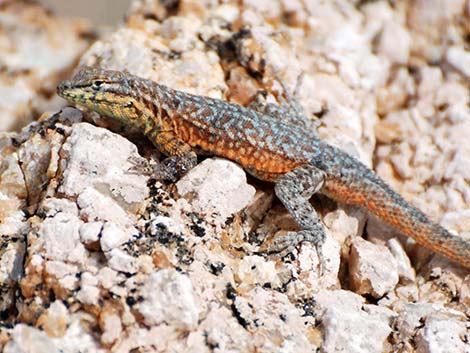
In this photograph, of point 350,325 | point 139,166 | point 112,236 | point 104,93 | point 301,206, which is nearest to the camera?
point 112,236

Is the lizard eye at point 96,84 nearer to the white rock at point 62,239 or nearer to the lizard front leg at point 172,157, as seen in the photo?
the lizard front leg at point 172,157

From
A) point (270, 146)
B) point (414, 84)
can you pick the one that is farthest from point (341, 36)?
point (270, 146)

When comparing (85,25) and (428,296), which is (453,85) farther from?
(85,25)

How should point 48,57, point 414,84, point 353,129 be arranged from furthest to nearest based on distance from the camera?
point 48,57 → point 414,84 → point 353,129

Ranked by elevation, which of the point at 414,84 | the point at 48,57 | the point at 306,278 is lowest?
the point at 48,57

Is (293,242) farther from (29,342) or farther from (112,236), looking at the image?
(29,342)

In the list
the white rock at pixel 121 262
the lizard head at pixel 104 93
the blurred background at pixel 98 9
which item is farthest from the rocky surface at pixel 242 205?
the blurred background at pixel 98 9

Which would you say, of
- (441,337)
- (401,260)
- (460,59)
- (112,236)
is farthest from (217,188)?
(460,59)

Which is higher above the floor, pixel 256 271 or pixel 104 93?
pixel 104 93
